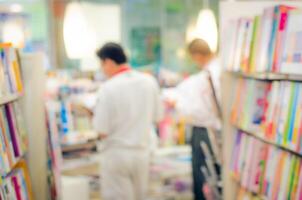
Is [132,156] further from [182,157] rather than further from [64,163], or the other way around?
[182,157]

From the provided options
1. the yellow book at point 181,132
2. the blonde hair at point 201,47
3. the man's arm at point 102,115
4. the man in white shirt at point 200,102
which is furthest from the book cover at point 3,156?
the yellow book at point 181,132

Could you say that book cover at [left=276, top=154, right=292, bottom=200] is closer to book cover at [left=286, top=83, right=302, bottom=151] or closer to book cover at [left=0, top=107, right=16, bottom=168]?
book cover at [left=286, top=83, right=302, bottom=151]

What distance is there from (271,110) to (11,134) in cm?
146

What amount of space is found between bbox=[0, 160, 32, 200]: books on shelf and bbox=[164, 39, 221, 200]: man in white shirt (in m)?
1.60

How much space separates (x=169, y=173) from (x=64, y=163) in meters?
1.14

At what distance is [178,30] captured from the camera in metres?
8.19

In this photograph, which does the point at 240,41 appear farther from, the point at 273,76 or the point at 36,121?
the point at 36,121

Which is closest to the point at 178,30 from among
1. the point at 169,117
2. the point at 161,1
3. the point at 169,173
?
the point at 161,1

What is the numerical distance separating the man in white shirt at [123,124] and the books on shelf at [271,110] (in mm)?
852

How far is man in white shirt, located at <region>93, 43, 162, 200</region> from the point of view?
11.0 feet

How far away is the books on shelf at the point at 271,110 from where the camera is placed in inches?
82.5

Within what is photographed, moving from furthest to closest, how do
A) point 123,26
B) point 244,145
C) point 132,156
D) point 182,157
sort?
point 123,26 → point 182,157 → point 132,156 → point 244,145

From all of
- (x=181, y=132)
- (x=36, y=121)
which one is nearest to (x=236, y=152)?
(x=36, y=121)

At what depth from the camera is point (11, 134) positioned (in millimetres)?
2348
